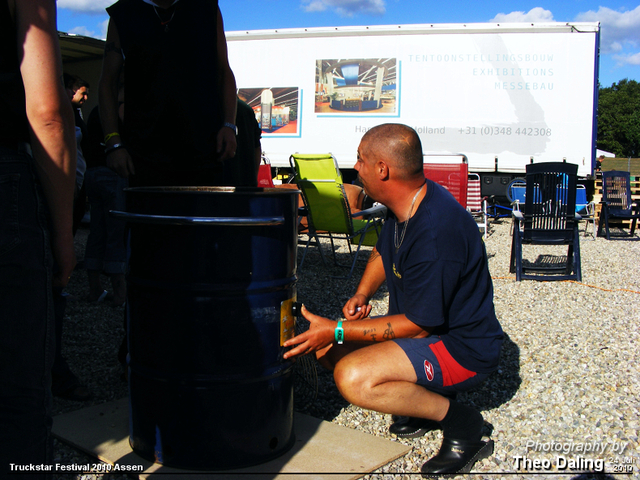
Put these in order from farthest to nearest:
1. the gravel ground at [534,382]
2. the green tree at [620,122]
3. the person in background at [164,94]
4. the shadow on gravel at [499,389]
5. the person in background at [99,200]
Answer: the green tree at [620,122] → the person in background at [99,200] → the shadow on gravel at [499,389] → the person in background at [164,94] → the gravel ground at [534,382]

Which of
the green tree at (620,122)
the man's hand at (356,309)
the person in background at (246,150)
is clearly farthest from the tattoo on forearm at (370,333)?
the green tree at (620,122)

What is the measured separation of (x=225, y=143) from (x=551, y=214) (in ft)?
14.7

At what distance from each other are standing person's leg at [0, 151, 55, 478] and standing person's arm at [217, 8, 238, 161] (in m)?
1.30

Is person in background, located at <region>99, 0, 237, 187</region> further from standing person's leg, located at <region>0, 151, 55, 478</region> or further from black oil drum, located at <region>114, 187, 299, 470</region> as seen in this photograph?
standing person's leg, located at <region>0, 151, 55, 478</region>

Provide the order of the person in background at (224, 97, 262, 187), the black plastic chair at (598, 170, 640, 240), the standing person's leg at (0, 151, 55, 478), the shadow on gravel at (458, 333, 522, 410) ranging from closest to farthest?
the standing person's leg at (0, 151, 55, 478), the shadow on gravel at (458, 333, 522, 410), the person in background at (224, 97, 262, 187), the black plastic chair at (598, 170, 640, 240)

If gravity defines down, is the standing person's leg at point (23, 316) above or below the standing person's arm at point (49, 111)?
below

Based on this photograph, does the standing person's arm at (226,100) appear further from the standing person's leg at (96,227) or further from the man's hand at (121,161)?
the standing person's leg at (96,227)

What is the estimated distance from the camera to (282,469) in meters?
1.92

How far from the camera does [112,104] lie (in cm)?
241

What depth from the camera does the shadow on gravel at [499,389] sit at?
106 inches

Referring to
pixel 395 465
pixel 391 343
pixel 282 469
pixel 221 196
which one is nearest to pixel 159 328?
pixel 221 196

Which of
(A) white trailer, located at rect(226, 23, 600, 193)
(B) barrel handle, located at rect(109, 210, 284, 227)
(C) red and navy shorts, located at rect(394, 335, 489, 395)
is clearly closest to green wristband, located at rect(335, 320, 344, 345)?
(C) red and navy shorts, located at rect(394, 335, 489, 395)

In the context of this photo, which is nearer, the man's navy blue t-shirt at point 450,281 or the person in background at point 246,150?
the man's navy blue t-shirt at point 450,281

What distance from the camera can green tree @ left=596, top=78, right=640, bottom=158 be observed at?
56.7 meters
